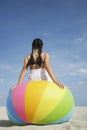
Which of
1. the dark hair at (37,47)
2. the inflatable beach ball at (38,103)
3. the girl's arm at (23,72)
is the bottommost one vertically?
the inflatable beach ball at (38,103)

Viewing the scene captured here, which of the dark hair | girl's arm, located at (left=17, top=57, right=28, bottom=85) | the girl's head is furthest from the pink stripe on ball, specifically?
the girl's head

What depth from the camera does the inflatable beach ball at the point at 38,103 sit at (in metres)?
5.81

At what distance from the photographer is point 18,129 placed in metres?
5.61

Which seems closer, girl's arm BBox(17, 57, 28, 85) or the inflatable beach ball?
the inflatable beach ball

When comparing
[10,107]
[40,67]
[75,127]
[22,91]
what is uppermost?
[40,67]

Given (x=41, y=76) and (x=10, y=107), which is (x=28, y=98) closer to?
(x=10, y=107)

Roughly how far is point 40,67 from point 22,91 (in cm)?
103

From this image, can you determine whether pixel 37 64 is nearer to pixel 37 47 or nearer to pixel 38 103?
pixel 37 47

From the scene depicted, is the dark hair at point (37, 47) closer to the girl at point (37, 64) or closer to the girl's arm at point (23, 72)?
the girl at point (37, 64)

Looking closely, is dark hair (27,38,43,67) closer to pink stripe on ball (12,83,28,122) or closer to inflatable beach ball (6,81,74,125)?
inflatable beach ball (6,81,74,125)

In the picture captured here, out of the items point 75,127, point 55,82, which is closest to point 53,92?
point 55,82

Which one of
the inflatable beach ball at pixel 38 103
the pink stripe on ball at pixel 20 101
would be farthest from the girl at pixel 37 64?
the pink stripe on ball at pixel 20 101

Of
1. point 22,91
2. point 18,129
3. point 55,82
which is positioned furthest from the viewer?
point 55,82

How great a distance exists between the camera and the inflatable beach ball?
5.81m
